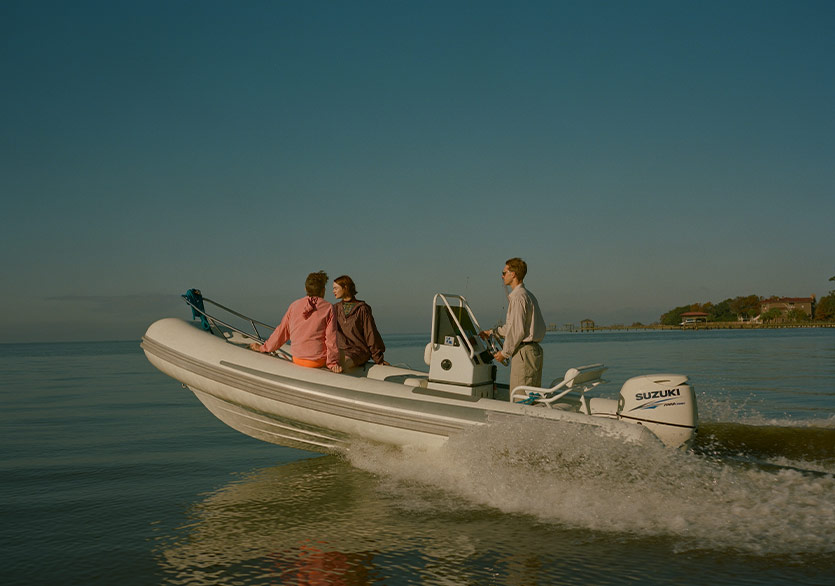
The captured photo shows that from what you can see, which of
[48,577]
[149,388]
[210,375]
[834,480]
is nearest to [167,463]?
[210,375]

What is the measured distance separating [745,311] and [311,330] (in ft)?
474

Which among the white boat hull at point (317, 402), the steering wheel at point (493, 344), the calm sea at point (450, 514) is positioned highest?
the steering wheel at point (493, 344)

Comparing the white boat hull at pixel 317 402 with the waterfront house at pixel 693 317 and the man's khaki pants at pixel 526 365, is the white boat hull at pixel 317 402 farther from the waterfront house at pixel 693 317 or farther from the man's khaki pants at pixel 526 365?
the waterfront house at pixel 693 317

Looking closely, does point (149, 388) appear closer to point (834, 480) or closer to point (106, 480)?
point (106, 480)

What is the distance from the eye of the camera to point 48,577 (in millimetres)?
3543

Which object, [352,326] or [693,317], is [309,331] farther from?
[693,317]

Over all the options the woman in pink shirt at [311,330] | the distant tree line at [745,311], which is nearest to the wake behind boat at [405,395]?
the woman in pink shirt at [311,330]

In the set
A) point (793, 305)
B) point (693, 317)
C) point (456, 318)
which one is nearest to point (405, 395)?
point (456, 318)

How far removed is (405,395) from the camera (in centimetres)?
545

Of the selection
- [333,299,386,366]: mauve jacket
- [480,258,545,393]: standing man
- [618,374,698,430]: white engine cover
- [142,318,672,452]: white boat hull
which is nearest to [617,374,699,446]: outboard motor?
[618,374,698,430]: white engine cover

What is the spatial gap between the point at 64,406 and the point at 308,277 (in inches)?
332

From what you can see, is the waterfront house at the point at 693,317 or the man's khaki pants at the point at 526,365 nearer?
the man's khaki pants at the point at 526,365

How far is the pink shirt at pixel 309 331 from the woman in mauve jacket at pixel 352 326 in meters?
0.23

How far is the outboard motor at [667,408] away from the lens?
446 cm
